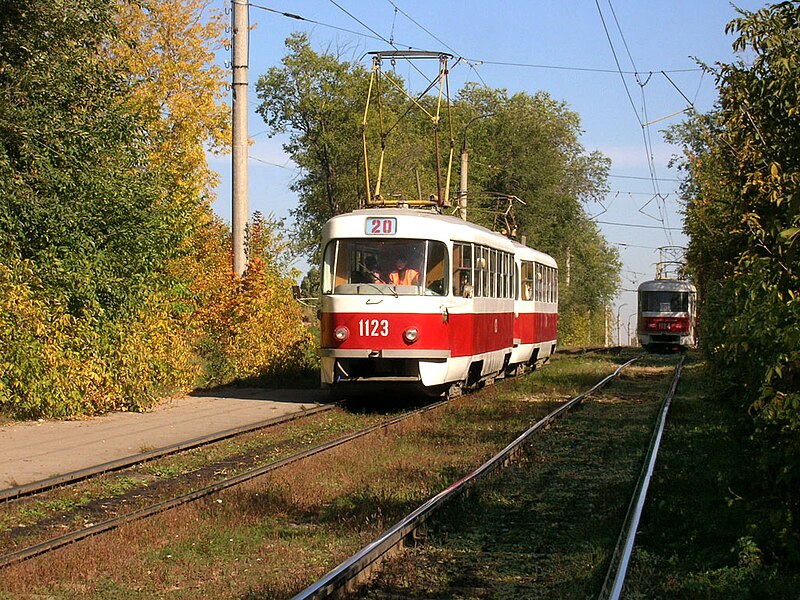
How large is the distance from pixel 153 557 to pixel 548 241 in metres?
65.8

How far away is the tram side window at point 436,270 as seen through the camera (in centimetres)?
1802

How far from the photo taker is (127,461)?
1209cm

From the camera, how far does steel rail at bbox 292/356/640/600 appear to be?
6699 mm

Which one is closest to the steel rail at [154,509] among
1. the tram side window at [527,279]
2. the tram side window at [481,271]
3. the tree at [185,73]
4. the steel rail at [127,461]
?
the steel rail at [127,461]

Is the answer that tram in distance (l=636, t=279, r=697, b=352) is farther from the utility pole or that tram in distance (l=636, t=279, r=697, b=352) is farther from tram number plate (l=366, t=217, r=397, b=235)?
tram number plate (l=366, t=217, r=397, b=235)

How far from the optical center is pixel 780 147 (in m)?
9.91

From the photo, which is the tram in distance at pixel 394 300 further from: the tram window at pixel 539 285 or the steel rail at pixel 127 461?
the tram window at pixel 539 285

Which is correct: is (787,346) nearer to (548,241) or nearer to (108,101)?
(108,101)

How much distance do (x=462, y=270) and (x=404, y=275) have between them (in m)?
1.42

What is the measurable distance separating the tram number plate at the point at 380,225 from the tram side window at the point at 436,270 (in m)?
0.66

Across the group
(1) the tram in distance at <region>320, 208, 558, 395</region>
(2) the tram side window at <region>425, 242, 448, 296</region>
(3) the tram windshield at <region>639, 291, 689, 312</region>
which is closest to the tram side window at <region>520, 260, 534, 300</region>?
(1) the tram in distance at <region>320, 208, 558, 395</region>

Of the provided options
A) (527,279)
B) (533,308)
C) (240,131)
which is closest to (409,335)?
(240,131)

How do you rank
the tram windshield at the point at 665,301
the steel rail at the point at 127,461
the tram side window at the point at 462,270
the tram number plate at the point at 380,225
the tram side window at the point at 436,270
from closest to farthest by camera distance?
1. the steel rail at the point at 127,461
2. the tram number plate at the point at 380,225
3. the tram side window at the point at 436,270
4. the tram side window at the point at 462,270
5. the tram windshield at the point at 665,301

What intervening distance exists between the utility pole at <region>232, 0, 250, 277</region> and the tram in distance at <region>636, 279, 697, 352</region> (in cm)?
2840
